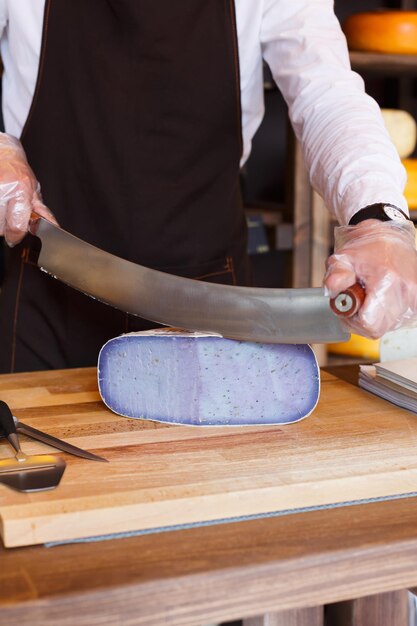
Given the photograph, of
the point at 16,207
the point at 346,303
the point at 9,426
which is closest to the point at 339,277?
the point at 346,303

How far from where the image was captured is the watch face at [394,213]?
1.13 m

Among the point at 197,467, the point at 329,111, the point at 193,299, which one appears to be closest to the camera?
the point at 197,467

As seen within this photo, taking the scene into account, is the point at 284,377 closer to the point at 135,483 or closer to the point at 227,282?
the point at 135,483

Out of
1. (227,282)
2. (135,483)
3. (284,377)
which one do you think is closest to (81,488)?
(135,483)

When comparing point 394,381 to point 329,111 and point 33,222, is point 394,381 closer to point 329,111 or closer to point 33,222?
point 329,111

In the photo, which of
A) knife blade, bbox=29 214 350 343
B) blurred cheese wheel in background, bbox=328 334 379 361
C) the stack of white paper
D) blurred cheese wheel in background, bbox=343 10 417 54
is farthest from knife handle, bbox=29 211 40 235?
blurred cheese wheel in background, bbox=343 10 417 54

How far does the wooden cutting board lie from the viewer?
871 millimetres

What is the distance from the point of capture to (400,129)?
2.48m

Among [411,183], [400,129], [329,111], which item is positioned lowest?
[411,183]

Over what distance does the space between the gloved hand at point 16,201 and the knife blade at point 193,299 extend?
7 cm

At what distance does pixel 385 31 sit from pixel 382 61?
77mm

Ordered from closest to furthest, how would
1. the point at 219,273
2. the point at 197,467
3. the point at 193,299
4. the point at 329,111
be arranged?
the point at 197,467 < the point at 193,299 < the point at 329,111 < the point at 219,273

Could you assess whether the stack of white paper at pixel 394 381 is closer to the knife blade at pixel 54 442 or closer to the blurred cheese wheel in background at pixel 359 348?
the knife blade at pixel 54 442

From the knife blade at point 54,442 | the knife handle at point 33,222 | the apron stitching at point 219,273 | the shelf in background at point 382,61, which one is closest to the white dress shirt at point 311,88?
the apron stitching at point 219,273
